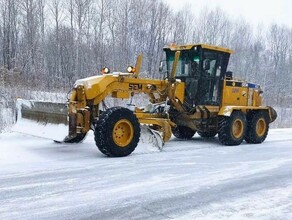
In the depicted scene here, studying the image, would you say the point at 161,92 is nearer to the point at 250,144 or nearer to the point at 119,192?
the point at 250,144

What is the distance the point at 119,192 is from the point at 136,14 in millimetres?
35892

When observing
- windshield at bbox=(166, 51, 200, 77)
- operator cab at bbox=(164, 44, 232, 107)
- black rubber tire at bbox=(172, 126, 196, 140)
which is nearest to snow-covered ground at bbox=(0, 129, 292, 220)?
operator cab at bbox=(164, 44, 232, 107)

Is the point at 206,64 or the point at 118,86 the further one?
the point at 206,64

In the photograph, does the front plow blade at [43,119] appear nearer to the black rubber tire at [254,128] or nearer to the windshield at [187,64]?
the windshield at [187,64]

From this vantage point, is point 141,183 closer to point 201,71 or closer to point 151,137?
point 151,137

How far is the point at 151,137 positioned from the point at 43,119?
7.55 feet

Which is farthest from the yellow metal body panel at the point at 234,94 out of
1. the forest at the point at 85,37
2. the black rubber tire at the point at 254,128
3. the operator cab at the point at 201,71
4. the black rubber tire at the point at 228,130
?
the forest at the point at 85,37

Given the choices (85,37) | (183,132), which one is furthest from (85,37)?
(183,132)

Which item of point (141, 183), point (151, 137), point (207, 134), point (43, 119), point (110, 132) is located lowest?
point (141, 183)

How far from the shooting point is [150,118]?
873 centimetres

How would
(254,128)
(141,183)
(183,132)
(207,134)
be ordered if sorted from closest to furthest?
(141,183), (254,128), (183,132), (207,134)

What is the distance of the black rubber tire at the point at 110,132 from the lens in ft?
23.7

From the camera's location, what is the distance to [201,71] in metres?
9.84

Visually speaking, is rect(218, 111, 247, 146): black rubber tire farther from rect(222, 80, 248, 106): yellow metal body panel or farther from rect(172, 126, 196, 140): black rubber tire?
rect(172, 126, 196, 140): black rubber tire
